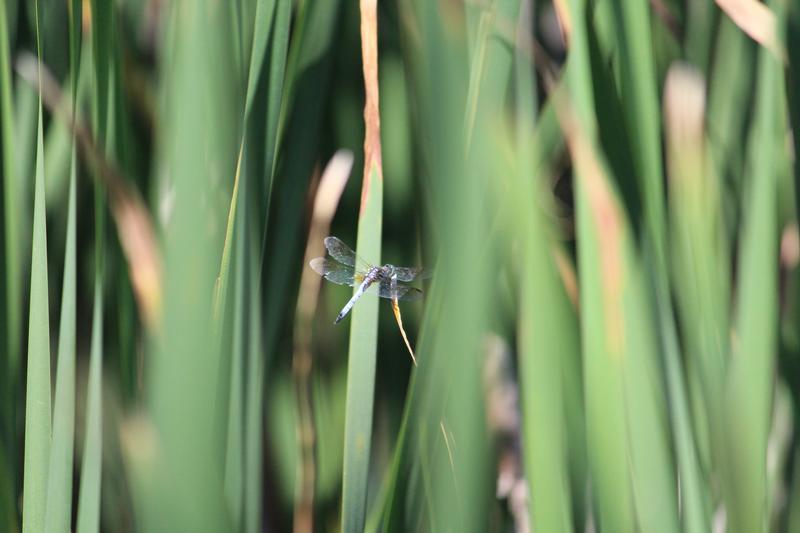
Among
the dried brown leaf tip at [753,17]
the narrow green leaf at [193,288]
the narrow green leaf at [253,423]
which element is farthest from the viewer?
the dried brown leaf tip at [753,17]

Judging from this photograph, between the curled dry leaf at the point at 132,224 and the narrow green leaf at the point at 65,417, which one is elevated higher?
the curled dry leaf at the point at 132,224

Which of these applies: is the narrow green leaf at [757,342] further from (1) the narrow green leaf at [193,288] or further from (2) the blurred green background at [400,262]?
(1) the narrow green leaf at [193,288]

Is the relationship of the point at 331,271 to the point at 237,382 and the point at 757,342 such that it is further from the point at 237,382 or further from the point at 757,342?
the point at 757,342

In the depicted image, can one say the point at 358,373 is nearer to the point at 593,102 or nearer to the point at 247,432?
the point at 247,432

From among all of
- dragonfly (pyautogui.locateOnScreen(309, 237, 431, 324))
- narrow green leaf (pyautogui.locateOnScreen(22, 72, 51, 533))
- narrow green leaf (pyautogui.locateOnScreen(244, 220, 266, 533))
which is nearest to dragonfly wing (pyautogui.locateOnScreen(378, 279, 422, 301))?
dragonfly (pyautogui.locateOnScreen(309, 237, 431, 324))

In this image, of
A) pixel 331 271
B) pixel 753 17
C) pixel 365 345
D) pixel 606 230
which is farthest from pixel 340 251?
pixel 753 17

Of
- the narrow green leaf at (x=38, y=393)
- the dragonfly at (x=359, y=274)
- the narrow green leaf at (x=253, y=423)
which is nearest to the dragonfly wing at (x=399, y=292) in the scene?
the dragonfly at (x=359, y=274)

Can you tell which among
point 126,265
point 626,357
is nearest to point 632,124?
point 626,357
